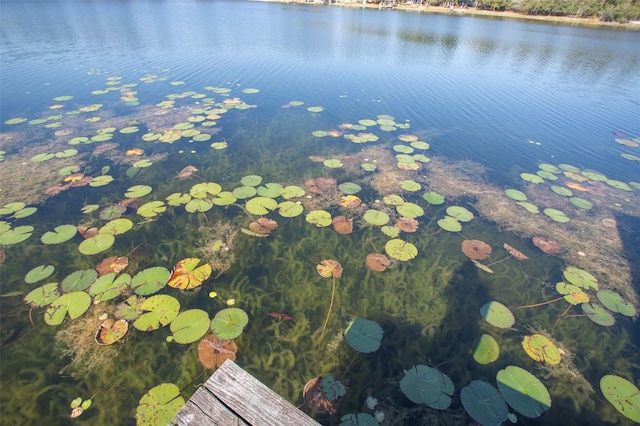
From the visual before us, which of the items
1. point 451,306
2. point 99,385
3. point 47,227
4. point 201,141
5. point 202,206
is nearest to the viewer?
point 99,385

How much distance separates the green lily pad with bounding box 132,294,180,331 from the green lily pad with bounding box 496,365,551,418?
4174 mm

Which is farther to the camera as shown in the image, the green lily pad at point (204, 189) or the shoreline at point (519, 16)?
the shoreline at point (519, 16)

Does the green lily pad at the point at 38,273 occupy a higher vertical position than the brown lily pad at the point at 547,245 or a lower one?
higher

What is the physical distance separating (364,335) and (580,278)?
3.90 metres

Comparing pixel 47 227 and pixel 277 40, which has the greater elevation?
pixel 277 40

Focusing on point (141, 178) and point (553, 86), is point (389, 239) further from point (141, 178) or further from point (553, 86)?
point (553, 86)

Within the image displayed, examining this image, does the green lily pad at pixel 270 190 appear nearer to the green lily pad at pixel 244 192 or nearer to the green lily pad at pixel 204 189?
the green lily pad at pixel 244 192

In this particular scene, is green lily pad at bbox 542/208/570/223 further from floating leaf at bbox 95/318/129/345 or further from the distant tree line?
the distant tree line

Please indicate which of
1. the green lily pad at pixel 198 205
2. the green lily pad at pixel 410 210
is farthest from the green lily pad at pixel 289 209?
the green lily pad at pixel 410 210

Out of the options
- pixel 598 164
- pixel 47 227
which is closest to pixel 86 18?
pixel 47 227

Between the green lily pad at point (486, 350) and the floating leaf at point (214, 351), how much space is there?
3084mm

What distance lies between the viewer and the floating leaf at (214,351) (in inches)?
139

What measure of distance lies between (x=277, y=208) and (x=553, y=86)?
17.0m

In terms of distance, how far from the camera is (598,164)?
8.73 meters
